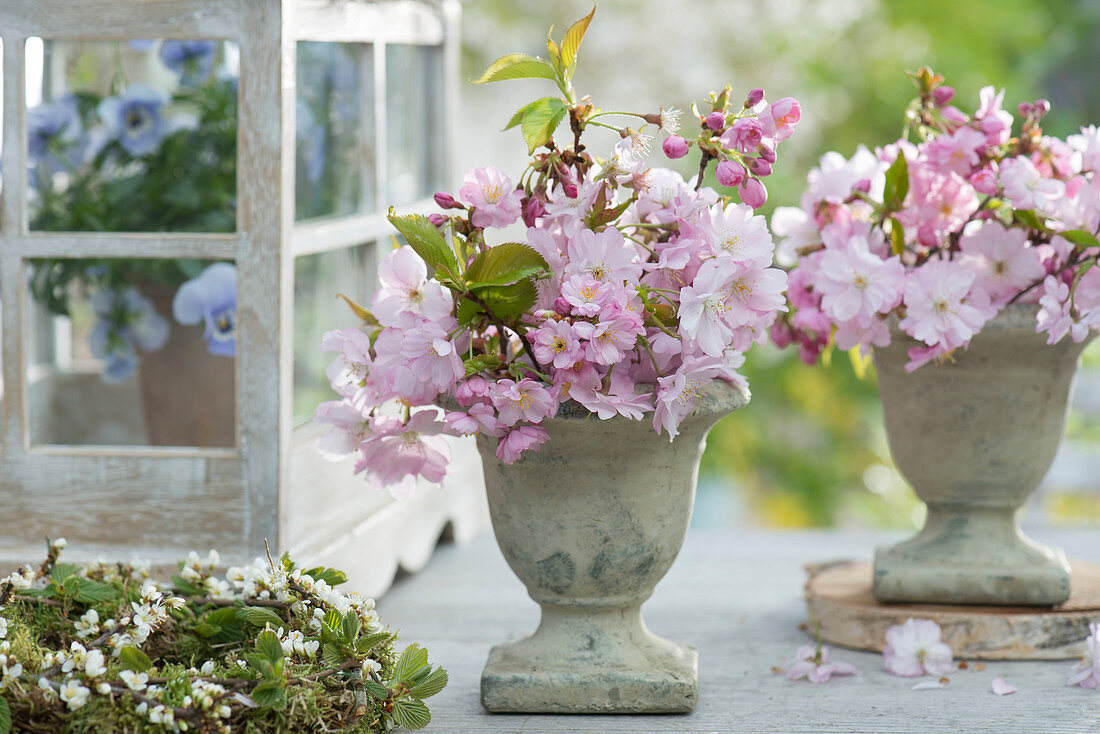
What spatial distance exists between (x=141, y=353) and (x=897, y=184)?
34.6 inches

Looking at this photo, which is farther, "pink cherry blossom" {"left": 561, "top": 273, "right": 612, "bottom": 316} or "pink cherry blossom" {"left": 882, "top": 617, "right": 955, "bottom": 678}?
"pink cherry blossom" {"left": 882, "top": 617, "right": 955, "bottom": 678}

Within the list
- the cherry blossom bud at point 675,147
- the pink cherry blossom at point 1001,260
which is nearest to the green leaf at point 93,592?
the cherry blossom bud at point 675,147

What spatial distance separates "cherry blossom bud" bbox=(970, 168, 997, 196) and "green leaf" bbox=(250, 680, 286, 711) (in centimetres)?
70

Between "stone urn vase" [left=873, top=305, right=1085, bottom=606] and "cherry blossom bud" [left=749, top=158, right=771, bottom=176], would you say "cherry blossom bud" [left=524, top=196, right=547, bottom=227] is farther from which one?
"stone urn vase" [left=873, top=305, right=1085, bottom=606]

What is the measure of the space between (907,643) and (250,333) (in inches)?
25.6

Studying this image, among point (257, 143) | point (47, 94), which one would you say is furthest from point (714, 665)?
point (47, 94)

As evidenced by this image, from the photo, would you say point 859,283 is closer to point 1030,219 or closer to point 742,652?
point 1030,219

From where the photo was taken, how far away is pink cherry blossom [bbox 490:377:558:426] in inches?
29.1

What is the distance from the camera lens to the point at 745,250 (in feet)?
2.52

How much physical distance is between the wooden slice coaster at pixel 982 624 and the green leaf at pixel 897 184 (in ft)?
1.24

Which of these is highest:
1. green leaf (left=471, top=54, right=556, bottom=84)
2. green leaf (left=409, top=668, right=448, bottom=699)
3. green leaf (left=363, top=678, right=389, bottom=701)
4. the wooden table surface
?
green leaf (left=471, top=54, right=556, bottom=84)

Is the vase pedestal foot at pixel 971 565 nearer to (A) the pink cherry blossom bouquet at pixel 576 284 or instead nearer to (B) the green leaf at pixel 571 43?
(A) the pink cherry blossom bouquet at pixel 576 284

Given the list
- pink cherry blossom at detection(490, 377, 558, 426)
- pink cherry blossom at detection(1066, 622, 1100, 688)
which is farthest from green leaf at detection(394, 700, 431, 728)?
pink cherry blossom at detection(1066, 622, 1100, 688)

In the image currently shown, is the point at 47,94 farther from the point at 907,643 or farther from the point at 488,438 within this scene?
the point at 907,643
